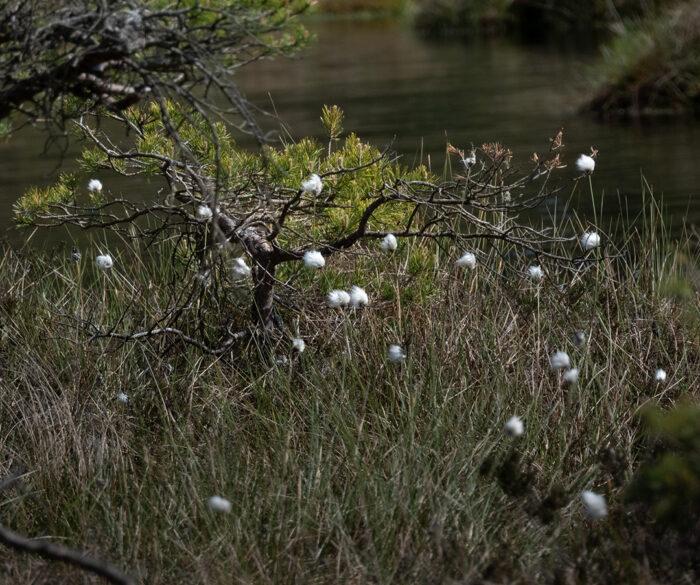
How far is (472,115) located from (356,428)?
8.92 meters

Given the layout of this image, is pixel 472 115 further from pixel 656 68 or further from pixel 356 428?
pixel 356 428

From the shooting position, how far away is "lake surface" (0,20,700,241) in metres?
8.32

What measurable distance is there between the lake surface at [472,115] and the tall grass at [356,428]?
1.25 meters

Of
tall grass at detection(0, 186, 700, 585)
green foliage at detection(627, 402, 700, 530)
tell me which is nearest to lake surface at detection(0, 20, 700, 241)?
tall grass at detection(0, 186, 700, 585)

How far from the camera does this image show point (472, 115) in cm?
1154

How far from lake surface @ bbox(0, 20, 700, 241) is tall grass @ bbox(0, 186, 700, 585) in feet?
4.10

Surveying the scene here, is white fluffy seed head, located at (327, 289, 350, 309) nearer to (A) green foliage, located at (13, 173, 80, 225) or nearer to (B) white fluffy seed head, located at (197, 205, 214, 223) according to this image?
(B) white fluffy seed head, located at (197, 205, 214, 223)

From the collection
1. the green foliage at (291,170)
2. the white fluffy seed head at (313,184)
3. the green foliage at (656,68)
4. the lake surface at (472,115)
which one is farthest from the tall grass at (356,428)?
the green foliage at (656,68)

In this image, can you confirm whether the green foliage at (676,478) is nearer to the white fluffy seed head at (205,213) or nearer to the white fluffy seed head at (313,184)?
the white fluffy seed head at (313,184)

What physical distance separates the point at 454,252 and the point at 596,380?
0.93 m

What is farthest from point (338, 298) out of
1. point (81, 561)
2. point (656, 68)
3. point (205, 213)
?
point (656, 68)

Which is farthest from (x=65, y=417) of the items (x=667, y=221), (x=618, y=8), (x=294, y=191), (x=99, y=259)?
(x=618, y=8)

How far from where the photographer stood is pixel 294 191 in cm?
353

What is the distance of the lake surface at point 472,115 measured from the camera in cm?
832
